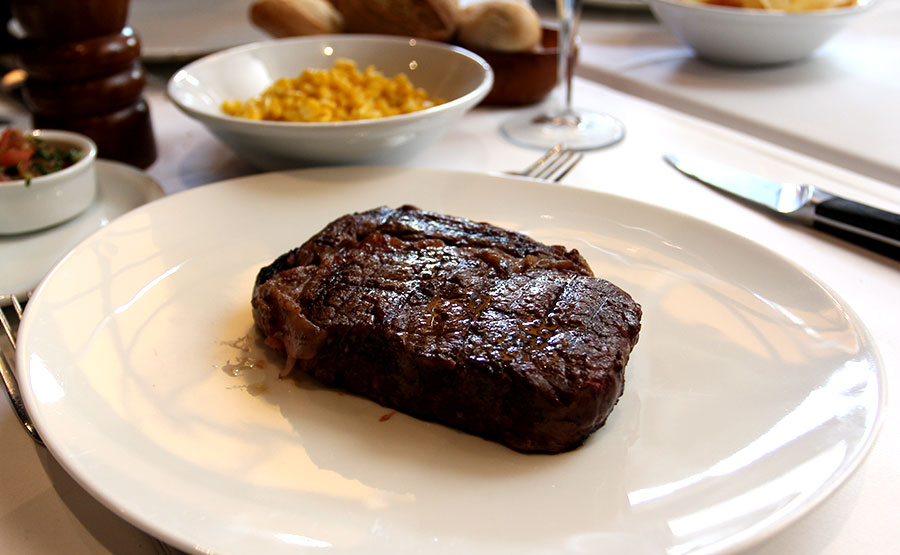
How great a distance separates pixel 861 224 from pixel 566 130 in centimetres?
123

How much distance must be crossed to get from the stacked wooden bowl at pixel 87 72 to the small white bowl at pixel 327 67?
22cm

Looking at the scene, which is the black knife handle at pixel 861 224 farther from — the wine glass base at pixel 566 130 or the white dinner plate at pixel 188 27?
the white dinner plate at pixel 188 27

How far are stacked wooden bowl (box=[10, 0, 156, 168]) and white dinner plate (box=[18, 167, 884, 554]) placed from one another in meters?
0.84

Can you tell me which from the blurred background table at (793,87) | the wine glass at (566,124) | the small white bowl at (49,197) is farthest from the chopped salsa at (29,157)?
the blurred background table at (793,87)

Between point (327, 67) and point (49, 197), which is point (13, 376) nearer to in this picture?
point (49, 197)

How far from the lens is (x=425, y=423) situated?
1.31 meters

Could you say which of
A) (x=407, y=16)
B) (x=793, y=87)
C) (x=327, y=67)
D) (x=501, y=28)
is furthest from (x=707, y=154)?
(x=327, y=67)

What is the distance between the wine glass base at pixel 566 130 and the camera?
2775 mm

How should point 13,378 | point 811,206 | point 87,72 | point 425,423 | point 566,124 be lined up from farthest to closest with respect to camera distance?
point 566,124 → point 87,72 → point 811,206 → point 13,378 → point 425,423

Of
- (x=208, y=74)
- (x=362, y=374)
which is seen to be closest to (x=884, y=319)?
(x=362, y=374)

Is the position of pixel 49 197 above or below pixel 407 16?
below

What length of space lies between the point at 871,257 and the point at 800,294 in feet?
2.11

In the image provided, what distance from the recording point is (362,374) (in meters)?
1.36

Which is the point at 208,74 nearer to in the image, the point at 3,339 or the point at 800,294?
the point at 3,339
